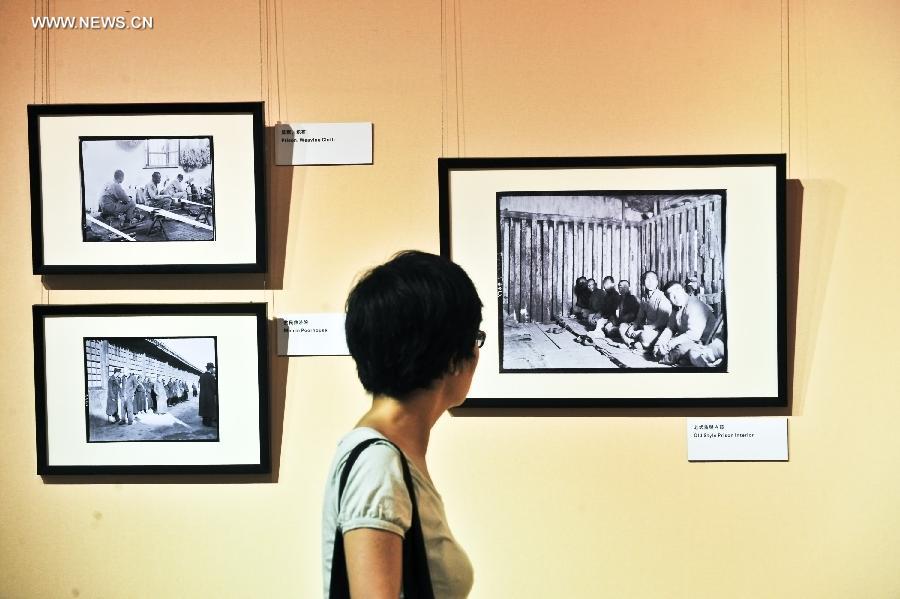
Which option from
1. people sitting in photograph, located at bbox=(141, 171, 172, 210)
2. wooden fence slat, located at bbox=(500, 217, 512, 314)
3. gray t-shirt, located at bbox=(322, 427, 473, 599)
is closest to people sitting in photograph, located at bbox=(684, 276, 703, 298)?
wooden fence slat, located at bbox=(500, 217, 512, 314)

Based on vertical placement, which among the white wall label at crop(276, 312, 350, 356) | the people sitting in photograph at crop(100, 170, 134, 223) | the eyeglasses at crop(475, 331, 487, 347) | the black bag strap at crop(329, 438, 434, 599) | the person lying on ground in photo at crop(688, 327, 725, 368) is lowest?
the black bag strap at crop(329, 438, 434, 599)

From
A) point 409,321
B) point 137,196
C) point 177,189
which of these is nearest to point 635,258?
point 409,321

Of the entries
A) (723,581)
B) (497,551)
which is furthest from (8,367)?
(723,581)

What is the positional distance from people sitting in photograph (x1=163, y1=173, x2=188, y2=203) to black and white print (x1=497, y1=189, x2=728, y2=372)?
0.87m

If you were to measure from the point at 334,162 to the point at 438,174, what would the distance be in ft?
0.96

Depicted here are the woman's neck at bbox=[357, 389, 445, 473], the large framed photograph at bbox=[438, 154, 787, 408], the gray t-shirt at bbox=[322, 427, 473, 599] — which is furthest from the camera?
the large framed photograph at bbox=[438, 154, 787, 408]

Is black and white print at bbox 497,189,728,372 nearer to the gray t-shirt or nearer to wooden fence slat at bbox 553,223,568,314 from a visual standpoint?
wooden fence slat at bbox 553,223,568,314

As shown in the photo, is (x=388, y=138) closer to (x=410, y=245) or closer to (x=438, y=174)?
(x=438, y=174)

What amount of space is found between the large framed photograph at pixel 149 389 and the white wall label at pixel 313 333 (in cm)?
7

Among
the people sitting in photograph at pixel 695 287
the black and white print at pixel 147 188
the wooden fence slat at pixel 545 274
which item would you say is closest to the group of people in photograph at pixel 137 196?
the black and white print at pixel 147 188

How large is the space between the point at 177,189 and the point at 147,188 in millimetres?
86

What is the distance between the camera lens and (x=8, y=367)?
2.16m

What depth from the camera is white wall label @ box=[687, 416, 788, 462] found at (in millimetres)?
2090

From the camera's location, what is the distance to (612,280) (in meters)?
2.10
